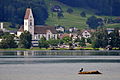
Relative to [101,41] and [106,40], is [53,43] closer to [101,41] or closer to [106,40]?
[101,41]

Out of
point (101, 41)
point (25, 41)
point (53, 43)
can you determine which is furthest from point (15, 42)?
point (101, 41)

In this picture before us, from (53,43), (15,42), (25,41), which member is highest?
(25,41)

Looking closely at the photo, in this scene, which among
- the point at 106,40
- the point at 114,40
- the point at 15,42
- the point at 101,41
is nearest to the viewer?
the point at 114,40

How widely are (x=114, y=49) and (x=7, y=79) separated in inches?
3822

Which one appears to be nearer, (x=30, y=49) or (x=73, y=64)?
(x=73, y=64)

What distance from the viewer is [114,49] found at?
7013 inches

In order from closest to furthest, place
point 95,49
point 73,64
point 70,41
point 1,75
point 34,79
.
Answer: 1. point 34,79
2. point 1,75
3. point 73,64
4. point 95,49
5. point 70,41

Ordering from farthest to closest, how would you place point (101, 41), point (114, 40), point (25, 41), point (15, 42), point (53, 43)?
point (53, 43), point (25, 41), point (15, 42), point (101, 41), point (114, 40)

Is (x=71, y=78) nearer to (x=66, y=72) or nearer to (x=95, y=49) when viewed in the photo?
(x=66, y=72)

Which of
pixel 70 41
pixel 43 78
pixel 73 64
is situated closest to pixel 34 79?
pixel 43 78

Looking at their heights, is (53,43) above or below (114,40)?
below

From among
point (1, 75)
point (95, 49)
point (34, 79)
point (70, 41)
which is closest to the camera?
point (34, 79)

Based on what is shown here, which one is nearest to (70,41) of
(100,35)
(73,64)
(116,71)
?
(100,35)

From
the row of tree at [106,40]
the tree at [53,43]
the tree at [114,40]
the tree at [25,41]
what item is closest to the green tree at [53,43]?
the tree at [53,43]
